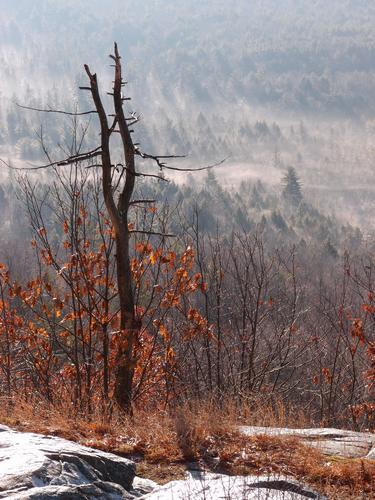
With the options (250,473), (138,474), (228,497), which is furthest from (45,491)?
(250,473)

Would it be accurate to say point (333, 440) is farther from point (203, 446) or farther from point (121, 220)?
point (121, 220)

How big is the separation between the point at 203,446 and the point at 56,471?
203 centimetres

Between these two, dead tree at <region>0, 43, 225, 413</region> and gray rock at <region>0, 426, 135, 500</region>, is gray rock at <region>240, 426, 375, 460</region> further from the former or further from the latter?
dead tree at <region>0, 43, 225, 413</region>

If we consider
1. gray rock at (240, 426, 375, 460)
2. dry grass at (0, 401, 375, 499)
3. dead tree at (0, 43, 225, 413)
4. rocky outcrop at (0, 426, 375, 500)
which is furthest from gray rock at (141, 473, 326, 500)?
dead tree at (0, 43, 225, 413)

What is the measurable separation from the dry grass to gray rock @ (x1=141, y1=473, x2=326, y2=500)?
1.29 feet

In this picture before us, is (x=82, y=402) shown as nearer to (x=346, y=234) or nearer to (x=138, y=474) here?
(x=138, y=474)

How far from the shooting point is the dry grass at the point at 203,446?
20.4ft

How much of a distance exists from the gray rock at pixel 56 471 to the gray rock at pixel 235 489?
43 cm

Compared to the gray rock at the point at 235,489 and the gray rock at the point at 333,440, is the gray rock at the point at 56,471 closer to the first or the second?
the gray rock at the point at 235,489

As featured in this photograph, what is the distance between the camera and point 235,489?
5.28 meters

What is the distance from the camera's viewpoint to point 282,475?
5.99 metres

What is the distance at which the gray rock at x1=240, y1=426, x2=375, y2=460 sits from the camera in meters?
7.14

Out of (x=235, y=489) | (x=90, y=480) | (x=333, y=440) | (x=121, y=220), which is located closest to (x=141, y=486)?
(x=90, y=480)

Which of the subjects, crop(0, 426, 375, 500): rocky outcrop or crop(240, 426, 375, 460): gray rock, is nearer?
crop(0, 426, 375, 500): rocky outcrop
